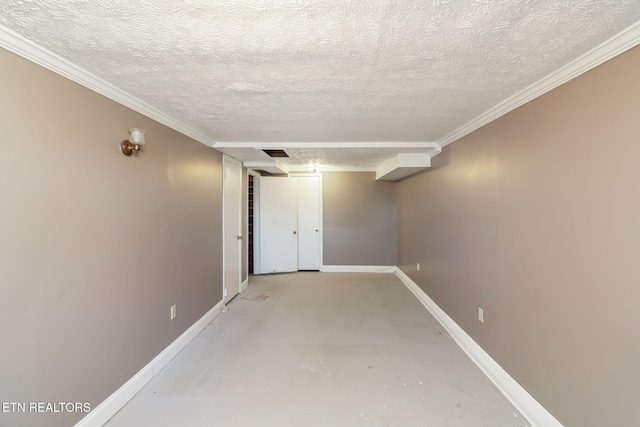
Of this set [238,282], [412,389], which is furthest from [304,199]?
[412,389]

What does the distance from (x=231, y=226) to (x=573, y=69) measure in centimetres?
368

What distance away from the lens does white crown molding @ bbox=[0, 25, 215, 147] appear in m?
1.16

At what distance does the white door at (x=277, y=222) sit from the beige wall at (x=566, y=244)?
11.6 feet

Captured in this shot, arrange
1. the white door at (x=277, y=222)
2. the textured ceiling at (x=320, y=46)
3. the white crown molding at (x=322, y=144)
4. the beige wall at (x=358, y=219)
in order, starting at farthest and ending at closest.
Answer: the beige wall at (x=358, y=219), the white door at (x=277, y=222), the white crown molding at (x=322, y=144), the textured ceiling at (x=320, y=46)

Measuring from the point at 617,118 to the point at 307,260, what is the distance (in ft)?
16.1

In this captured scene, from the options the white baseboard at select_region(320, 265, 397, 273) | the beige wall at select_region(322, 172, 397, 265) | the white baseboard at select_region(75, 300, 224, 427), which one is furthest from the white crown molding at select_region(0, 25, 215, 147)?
the white baseboard at select_region(320, 265, 397, 273)

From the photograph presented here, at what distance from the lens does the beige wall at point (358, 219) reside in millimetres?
5508

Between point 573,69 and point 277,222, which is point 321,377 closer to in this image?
point 573,69

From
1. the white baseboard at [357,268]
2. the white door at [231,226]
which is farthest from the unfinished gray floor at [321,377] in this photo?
the white baseboard at [357,268]

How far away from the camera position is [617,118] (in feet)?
3.95

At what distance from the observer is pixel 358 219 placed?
5547mm

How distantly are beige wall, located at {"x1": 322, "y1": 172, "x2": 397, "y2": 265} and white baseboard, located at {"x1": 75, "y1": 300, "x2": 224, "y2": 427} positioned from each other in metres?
3.21

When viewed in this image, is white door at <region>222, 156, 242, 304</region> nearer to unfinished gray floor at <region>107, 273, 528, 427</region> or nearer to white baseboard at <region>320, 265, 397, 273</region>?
unfinished gray floor at <region>107, 273, 528, 427</region>

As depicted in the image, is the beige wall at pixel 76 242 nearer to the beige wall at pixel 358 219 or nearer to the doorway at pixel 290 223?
the doorway at pixel 290 223
